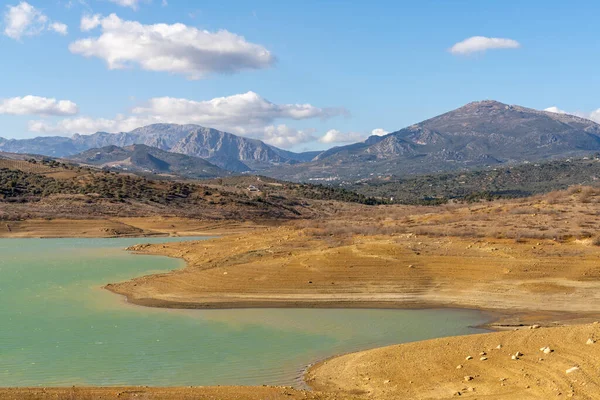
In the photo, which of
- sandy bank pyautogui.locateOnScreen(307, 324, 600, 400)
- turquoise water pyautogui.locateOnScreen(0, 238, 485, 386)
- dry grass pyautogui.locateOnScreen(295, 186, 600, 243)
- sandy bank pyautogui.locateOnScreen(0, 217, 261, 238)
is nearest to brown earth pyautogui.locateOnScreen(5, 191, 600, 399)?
sandy bank pyautogui.locateOnScreen(307, 324, 600, 400)

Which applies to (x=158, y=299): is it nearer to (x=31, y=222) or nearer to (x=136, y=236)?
(x=136, y=236)

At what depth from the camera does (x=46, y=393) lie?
61.7 feet

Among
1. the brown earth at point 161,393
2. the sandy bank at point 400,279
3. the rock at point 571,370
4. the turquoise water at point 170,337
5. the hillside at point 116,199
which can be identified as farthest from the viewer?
the hillside at point 116,199

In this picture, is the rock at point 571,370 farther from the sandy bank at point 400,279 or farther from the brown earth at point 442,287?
the sandy bank at point 400,279

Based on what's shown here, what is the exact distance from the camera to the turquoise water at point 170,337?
21656mm

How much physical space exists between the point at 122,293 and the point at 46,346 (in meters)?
11.9

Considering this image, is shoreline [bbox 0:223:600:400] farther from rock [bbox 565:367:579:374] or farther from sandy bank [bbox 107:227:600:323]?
rock [bbox 565:367:579:374]

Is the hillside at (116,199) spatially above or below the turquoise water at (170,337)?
above

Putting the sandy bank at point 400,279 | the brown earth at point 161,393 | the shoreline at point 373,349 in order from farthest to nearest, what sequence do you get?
the sandy bank at point 400,279
the shoreline at point 373,349
the brown earth at point 161,393

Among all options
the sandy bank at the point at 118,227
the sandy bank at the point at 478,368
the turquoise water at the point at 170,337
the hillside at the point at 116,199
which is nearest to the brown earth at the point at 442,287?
the sandy bank at the point at 478,368

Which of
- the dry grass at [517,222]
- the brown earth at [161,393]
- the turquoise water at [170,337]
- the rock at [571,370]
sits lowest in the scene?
the turquoise water at [170,337]

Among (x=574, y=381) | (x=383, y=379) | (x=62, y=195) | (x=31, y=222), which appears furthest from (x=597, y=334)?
(x=62, y=195)

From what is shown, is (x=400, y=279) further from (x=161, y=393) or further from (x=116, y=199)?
(x=116, y=199)

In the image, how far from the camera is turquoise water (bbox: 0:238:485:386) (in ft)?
71.1
